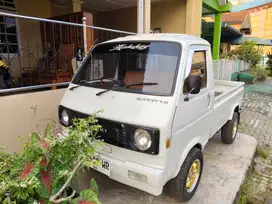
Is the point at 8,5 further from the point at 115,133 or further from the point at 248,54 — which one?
the point at 248,54

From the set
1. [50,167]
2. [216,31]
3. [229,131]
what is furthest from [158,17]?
[50,167]

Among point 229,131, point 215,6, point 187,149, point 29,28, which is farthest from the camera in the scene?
point 215,6

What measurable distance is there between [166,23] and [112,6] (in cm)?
231

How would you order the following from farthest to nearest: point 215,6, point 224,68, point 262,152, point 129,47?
point 224,68
point 215,6
point 262,152
point 129,47

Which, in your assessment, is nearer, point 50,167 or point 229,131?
point 50,167

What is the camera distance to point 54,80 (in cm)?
472

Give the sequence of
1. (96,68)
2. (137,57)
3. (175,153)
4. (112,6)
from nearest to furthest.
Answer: (175,153), (137,57), (96,68), (112,6)

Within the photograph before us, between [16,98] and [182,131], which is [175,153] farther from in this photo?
[16,98]

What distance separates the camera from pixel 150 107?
2246mm

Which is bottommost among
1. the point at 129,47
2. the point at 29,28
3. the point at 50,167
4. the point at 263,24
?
the point at 50,167

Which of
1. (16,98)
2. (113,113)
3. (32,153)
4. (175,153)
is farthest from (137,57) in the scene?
(16,98)

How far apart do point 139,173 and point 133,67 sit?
4.47 feet

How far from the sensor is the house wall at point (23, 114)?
3271 millimetres

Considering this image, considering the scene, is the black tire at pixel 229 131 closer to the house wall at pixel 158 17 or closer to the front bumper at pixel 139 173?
the front bumper at pixel 139 173
